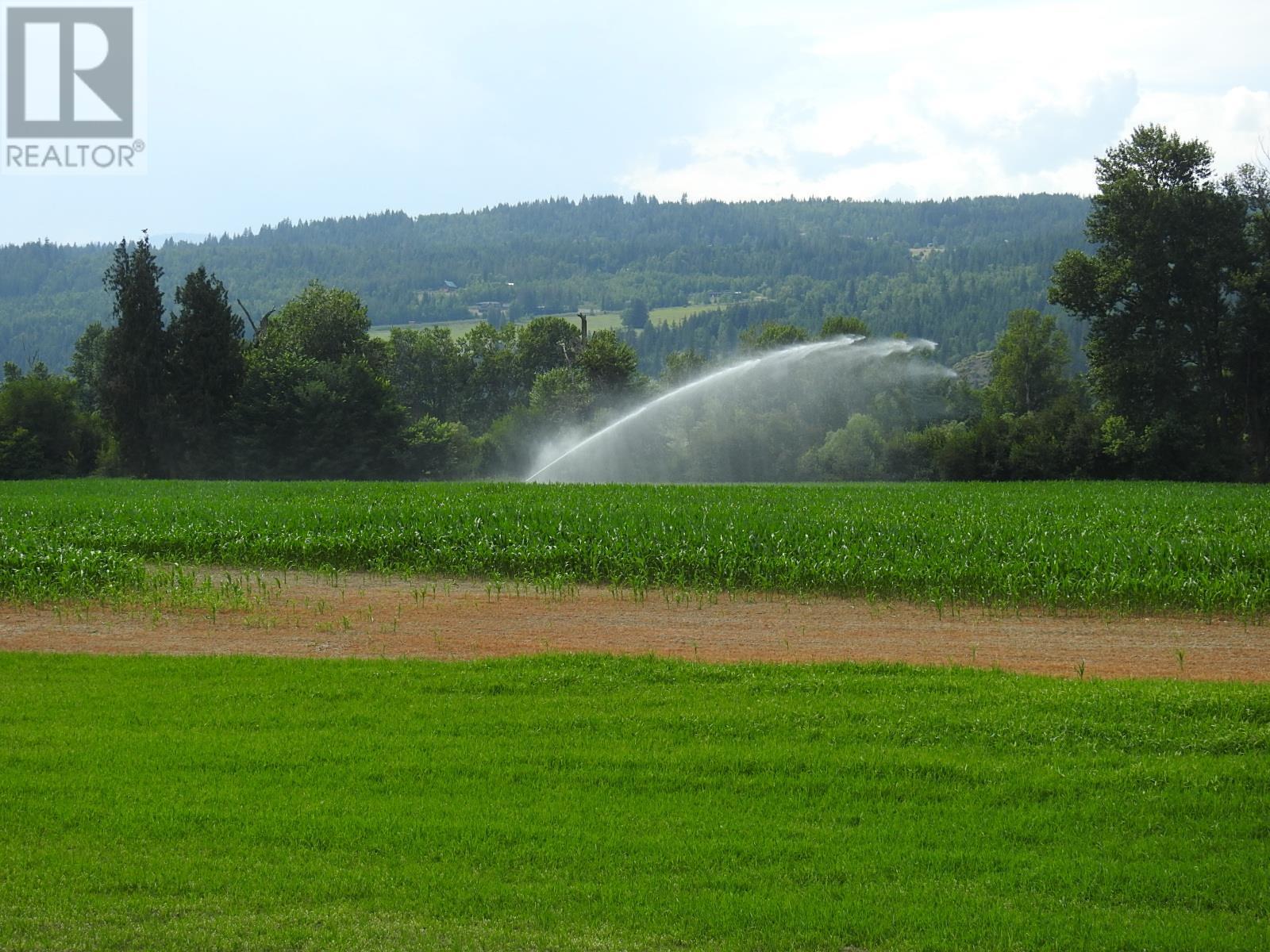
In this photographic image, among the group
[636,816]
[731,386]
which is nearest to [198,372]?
[731,386]

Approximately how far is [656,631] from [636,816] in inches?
338

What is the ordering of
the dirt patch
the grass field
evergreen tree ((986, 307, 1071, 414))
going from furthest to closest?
evergreen tree ((986, 307, 1071, 414)), the dirt patch, the grass field

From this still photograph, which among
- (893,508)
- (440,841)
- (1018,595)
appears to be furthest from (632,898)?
(893,508)

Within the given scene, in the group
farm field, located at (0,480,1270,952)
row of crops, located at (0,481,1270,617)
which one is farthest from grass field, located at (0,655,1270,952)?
row of crops, located at (0,481,1270,617)

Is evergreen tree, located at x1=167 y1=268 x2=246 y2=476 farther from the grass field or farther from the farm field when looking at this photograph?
the grass field

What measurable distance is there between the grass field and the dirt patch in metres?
3.08

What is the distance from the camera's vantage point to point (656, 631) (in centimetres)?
1609

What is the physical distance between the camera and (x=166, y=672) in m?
12.1

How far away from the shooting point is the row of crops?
18719 millimetres

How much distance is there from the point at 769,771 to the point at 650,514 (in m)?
16.0

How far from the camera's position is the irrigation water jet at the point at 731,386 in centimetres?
4900

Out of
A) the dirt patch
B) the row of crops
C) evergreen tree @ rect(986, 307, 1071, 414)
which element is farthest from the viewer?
evergreen tree @ rect(986, 307, 1071, 414)

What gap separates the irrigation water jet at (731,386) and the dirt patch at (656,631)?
92.4ft

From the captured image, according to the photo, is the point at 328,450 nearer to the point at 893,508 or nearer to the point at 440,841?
the point at 893,508
